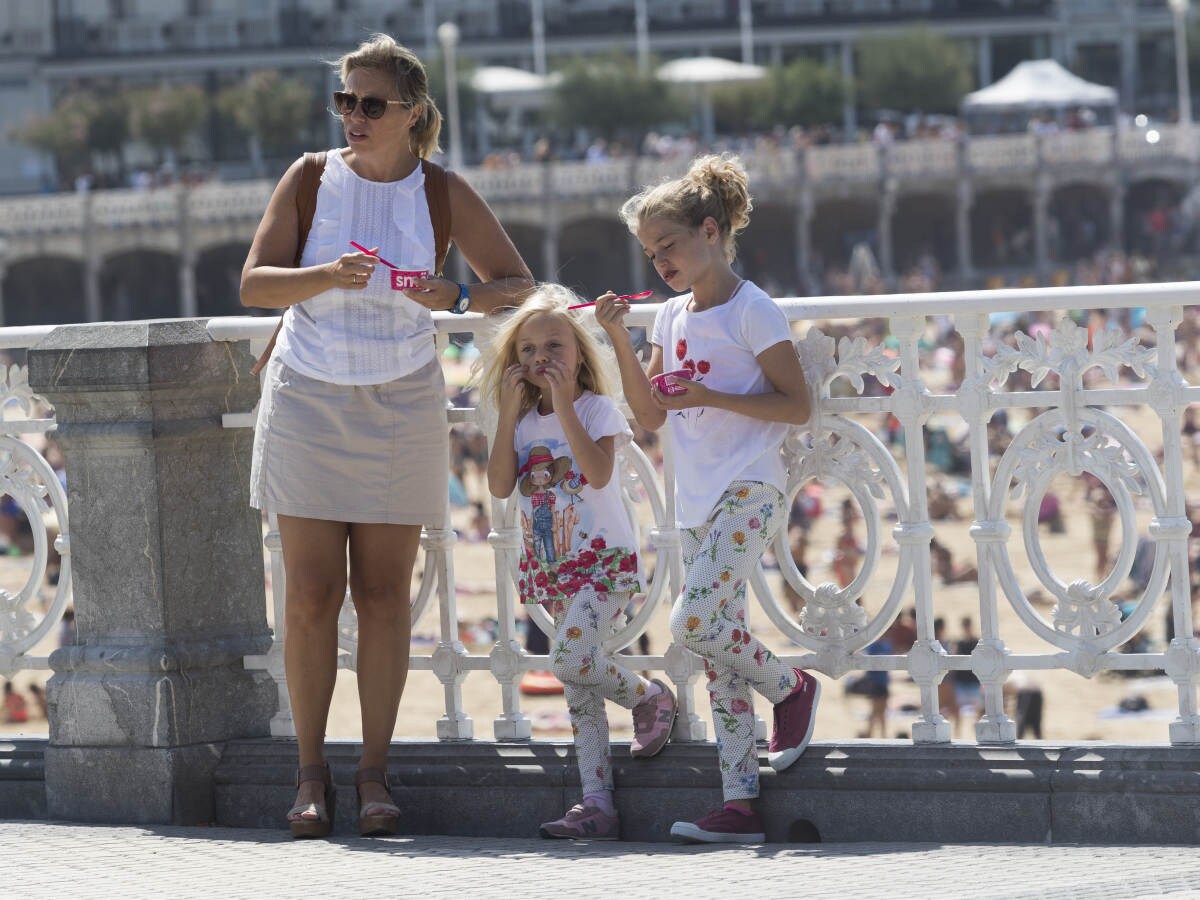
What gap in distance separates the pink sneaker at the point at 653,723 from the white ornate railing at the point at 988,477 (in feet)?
0.32

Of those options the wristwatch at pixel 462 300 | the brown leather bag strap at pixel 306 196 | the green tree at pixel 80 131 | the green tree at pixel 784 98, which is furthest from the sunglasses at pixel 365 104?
the green tree at pixel 784 98

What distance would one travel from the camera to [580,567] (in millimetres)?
4141

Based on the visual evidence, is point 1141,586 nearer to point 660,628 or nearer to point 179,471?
point 660,628

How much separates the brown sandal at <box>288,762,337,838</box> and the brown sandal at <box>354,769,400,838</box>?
7cm

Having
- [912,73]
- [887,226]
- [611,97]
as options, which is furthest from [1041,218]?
[611,97]

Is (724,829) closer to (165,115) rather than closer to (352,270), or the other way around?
(352,270)

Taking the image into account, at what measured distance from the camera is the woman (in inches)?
162

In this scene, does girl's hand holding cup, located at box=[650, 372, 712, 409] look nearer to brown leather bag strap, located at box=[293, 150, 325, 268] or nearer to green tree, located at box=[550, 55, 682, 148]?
brown leather bag strap, located at box=[293, 150, 325, 268]

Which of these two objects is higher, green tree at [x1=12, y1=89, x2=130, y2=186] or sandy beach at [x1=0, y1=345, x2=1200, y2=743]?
green tree at [x1=12, y1=89, x2=130, y2=186]

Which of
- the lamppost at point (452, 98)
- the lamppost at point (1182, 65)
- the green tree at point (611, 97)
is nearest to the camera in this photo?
the lamppost at point (452, 98)

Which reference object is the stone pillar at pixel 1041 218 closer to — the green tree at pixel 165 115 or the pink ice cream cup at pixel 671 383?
the green tree at pixel 165 115

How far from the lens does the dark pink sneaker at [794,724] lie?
162 inches

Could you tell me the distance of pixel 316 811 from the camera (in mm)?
4223

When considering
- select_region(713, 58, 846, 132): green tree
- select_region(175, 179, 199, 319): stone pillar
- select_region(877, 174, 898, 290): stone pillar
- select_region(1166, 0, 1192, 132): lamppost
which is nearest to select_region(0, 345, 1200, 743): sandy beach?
select_region(175, 179, 199, 319): stone pillar
